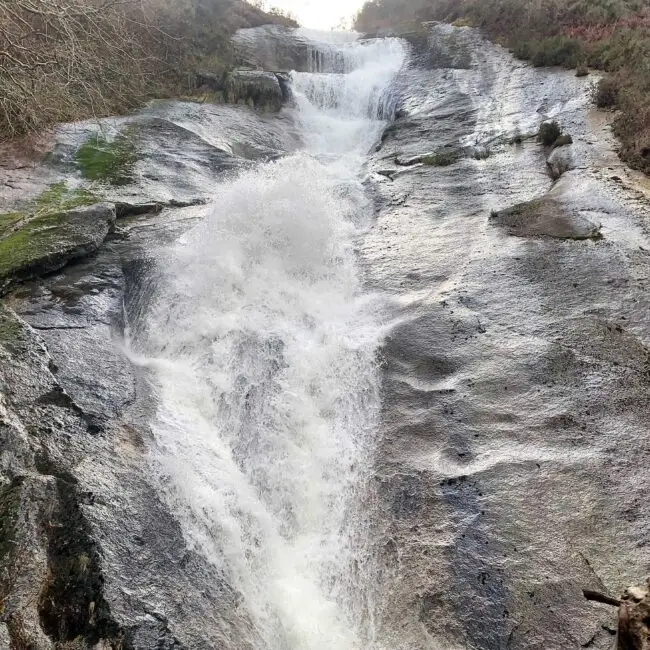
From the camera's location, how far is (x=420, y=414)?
603cm

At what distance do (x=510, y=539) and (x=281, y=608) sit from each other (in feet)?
7.21

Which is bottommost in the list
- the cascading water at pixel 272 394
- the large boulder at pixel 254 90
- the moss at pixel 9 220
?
the cascading water at pixel 272 394

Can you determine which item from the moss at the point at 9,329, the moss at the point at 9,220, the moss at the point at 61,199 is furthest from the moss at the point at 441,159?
the moss at the point at 9,329

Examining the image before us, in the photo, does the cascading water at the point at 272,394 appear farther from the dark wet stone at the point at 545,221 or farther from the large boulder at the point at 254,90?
the large boulder at the point at 254,90

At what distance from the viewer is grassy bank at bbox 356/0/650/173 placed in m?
10.2

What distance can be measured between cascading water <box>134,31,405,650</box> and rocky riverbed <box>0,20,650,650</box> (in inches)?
9.1

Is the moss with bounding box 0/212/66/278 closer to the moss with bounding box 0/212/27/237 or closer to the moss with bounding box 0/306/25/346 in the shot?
the moss with bounding box 0/212/27/237

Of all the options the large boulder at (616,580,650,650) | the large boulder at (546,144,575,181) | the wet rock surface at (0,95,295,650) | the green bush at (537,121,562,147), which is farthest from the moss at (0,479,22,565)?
the green bush at (537,121,562,147)

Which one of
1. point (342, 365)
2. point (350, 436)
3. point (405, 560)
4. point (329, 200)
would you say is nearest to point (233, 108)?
point (329, 200)

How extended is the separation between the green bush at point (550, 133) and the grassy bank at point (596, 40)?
3.74 feet

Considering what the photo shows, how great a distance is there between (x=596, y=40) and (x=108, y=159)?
1409 cm

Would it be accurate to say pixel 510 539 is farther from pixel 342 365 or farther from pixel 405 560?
pixel 342 365

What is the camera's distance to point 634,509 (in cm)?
458

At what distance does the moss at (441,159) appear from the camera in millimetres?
11656
